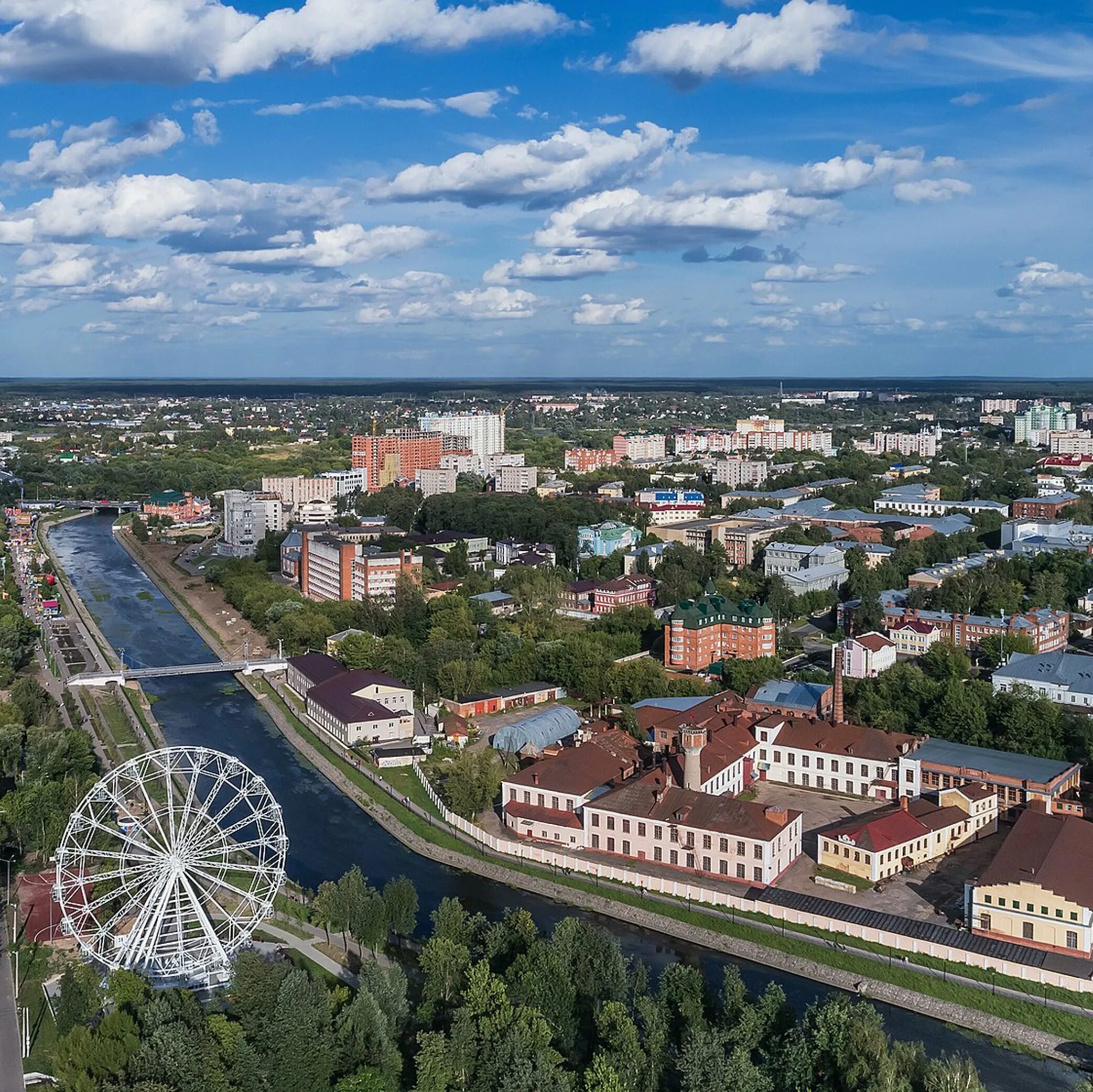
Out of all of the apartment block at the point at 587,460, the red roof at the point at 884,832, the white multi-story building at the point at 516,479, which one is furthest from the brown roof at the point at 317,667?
the apartment block at the point at 587,460

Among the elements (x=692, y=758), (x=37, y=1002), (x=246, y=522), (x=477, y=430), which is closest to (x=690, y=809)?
(x=692, y=758)

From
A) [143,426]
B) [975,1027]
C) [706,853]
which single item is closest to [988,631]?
[706,853]

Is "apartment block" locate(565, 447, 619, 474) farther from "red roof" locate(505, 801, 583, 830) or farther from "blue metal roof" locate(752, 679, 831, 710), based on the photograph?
"red roof" locate(505, 801, 583, 830)

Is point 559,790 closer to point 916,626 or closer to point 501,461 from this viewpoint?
point 916,626

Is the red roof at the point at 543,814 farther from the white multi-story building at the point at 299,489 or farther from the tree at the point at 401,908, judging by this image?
the white multi-story building at the point at 299,489

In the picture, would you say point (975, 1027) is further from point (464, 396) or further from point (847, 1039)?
point (464, 396)

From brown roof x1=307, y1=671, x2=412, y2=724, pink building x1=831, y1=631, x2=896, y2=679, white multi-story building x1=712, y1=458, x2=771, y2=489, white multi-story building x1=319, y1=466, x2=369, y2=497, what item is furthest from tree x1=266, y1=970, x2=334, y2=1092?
white multi-story building x1=712, y1=458, x2=771, y2=489
